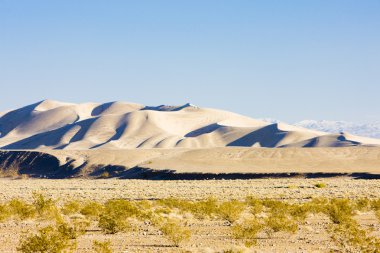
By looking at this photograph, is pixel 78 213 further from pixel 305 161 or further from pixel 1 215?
pixel 305 161

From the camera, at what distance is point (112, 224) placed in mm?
23328

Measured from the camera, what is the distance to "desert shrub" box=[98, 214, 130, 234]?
2334 centimetres

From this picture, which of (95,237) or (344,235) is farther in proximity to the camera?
(95,237)

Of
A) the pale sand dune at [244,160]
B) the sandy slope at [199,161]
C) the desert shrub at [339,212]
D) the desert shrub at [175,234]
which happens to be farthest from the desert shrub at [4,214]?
the pale sand dune at [244,160]

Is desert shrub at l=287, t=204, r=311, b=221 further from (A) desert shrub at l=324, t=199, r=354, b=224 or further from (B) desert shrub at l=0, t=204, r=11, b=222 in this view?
(B) desert shrub at l=0, t=204, r=11, b=222

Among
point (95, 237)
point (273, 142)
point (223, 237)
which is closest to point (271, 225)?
point (223, 237)

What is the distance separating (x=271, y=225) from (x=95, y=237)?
20.9 feet

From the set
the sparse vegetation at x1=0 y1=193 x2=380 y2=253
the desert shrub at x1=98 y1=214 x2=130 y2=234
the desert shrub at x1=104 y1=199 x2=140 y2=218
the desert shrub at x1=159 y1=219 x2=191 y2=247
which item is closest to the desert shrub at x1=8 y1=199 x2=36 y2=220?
the sparse vegetation at x1=0 y1=193 x2=380 y2=253

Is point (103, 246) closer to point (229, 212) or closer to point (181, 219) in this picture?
point (229, 212)

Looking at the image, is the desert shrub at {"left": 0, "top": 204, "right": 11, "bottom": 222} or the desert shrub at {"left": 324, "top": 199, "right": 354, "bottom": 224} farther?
the desert shrub at {"left": 0, "top": 204, "right": 11, "bottom": 222}

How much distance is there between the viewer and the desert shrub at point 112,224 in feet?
76.6

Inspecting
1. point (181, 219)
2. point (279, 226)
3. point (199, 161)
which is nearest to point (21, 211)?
point (181, 219)

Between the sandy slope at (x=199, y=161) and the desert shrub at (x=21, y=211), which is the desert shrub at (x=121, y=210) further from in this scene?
the sandy slope at (x=199, y=161)

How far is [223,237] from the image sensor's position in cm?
2200
